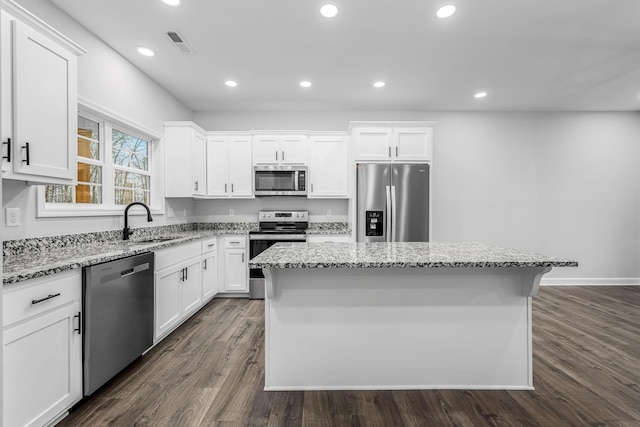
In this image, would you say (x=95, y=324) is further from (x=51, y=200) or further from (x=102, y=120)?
(x=102, y=120)

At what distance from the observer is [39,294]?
1686 millimetres

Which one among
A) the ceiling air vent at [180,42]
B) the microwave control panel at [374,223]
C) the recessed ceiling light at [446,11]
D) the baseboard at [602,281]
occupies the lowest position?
the baseboard at [602,281]

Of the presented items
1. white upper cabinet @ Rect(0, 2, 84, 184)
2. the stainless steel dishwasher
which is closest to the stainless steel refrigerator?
the stainless steel dishwasher

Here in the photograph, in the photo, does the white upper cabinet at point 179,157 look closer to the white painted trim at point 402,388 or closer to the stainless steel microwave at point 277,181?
the stainless steel microwave at point 277,181

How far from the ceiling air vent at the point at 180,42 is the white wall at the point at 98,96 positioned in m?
0.66

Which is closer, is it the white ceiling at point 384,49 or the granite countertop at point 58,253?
the granite countertop at point 58,253

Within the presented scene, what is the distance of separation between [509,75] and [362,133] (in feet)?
5.73

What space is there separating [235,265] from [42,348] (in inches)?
106

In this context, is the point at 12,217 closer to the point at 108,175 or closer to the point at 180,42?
the point at 108,175

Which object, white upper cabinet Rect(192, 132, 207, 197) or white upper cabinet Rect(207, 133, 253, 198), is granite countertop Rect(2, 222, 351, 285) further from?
white upper cabinet Rect(207, 133, 253, 198)

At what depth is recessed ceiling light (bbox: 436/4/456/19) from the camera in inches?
96.5

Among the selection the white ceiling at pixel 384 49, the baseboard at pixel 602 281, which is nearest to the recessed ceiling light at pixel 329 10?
the white ceiling at pixel 384 49

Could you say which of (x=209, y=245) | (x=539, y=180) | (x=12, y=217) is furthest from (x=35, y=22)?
(x=539, y=180)

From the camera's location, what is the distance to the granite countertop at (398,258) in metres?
1.83
